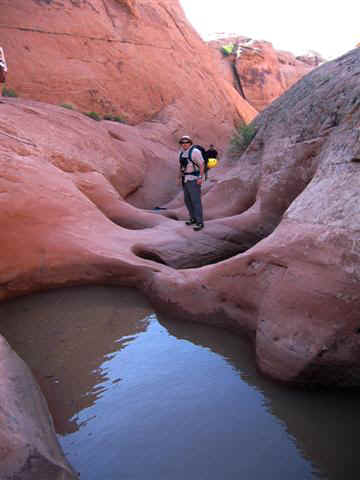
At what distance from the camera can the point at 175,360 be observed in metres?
3.52

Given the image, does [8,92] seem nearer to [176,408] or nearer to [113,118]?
[113,118]

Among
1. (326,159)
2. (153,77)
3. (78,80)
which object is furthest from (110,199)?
(153,77)

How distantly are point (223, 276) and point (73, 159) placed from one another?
4.38 metres

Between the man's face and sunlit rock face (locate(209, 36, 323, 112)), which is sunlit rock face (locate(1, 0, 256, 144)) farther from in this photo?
sunlit rock face (locate(209, 36, 323, 112))

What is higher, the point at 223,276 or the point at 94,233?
the point at 94,233

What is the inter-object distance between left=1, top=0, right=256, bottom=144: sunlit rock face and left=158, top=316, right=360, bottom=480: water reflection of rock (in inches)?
446

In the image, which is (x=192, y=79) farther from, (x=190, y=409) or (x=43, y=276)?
(x=190, y=409)

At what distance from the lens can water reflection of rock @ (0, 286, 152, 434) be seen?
304cm

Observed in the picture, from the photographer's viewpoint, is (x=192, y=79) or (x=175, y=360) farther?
(x=192, y=79)

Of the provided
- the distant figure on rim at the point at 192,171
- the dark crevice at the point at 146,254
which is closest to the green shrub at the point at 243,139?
the distant figure on rim at the point at 192,171

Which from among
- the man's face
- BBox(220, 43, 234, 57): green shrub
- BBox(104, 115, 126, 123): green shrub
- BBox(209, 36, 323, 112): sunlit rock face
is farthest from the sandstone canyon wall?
BBox(220, 43, 234, 57): green shrub

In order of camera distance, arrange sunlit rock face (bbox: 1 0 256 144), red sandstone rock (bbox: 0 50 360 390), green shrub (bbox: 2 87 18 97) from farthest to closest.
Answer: sunlit rock face (bbox: 1 0 256 144) → green shrub (bbox: 2 87 18 97) → red sandstone rock (bbox: 0 50 360 390)

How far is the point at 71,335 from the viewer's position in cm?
405

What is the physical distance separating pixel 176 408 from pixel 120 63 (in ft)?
44.6
